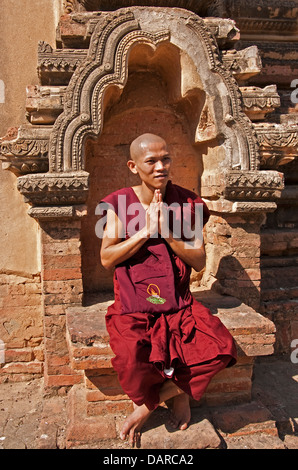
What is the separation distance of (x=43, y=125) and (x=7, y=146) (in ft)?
1.39

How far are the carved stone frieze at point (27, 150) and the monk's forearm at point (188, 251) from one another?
1.45 meters

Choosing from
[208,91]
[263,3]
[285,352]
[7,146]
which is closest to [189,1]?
[208,91]

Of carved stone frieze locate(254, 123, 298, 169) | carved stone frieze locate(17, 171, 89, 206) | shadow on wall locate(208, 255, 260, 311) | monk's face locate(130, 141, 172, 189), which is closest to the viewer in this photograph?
monk's face locate(130, 141, 172, 189)

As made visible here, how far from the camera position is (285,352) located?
5273 millimetres

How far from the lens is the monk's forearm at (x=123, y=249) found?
11.6 ft

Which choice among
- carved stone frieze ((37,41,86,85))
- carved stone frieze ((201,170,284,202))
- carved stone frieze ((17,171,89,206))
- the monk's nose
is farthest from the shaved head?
carved stone frieze ((37,41,86,85))

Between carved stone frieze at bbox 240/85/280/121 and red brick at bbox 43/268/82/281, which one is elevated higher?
carved stone frieze at bbox 240/85/280/121

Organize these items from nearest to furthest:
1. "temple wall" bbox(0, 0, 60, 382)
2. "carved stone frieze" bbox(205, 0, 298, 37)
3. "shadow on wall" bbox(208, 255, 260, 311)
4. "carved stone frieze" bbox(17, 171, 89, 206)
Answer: "carved stone frieze" bbox(17, 171, 89, 206)
"shadow on wall" bbox(208, 255, 260, 311)
"temple wall" bbox(0, 0, 60, 382)
"carved stone frieze" bbox(205, 0, 298, 37)

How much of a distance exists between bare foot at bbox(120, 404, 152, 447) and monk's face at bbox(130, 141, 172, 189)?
1787mm

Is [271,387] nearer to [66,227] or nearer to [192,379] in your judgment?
[192,379]

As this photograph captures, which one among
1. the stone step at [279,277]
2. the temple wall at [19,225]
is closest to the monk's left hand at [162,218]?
the temple wall at [19,225]

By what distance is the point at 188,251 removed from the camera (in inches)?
146

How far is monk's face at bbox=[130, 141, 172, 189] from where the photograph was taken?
3584 mm

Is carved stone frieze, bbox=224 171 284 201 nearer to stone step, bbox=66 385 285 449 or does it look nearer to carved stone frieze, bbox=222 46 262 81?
carved stone frieze, bbox=222 46 262 81
